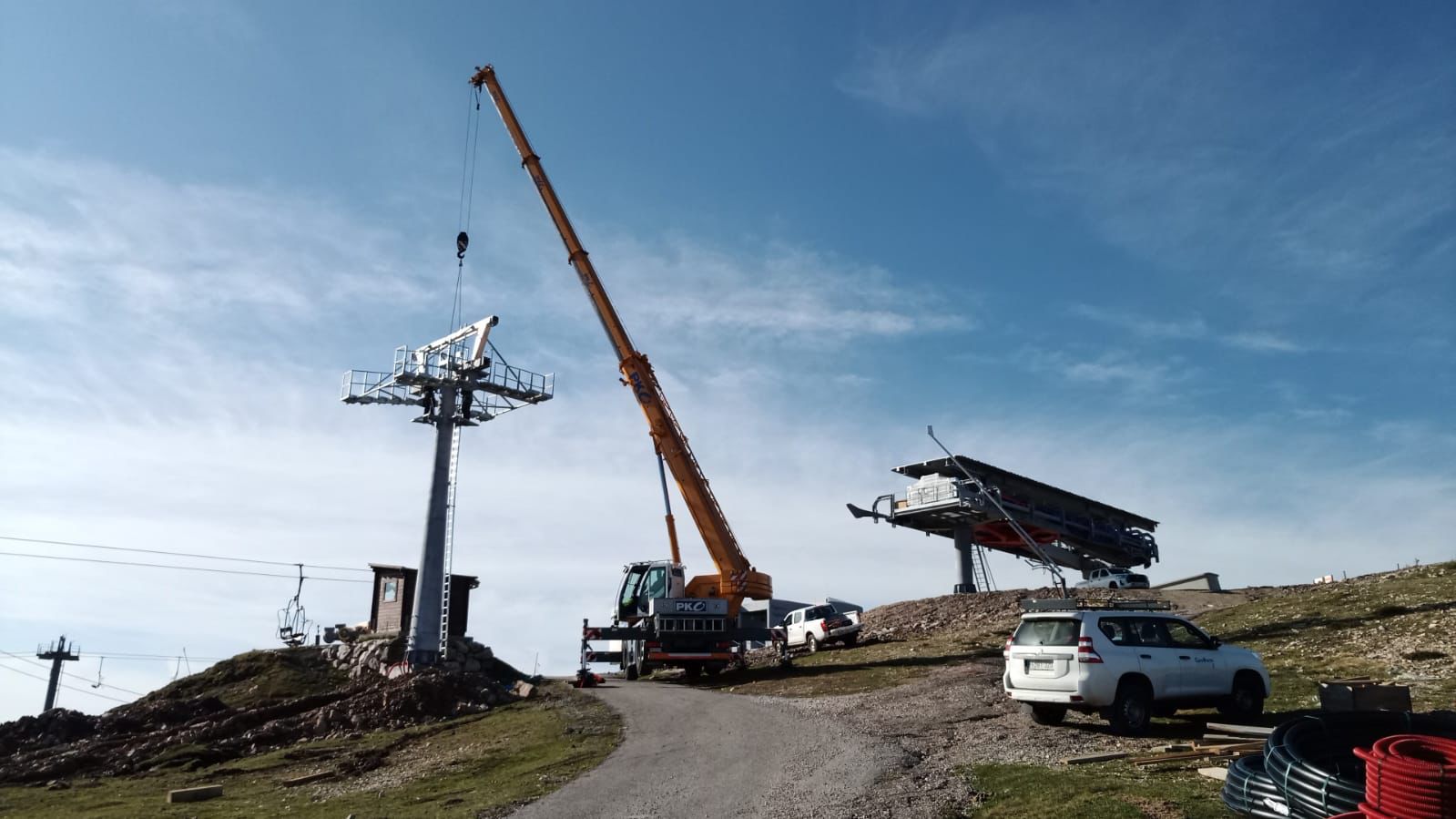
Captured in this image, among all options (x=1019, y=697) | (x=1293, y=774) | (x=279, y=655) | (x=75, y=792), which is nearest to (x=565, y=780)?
(x=1019, y=697)

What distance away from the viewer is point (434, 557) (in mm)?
35750

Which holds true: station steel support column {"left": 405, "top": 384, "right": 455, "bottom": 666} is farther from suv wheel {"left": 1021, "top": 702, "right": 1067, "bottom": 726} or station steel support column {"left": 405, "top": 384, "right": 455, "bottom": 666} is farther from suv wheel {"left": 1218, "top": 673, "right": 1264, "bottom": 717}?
suv wheel {"left": 1218, "top": 673, "right": 1264, "bottom": 717}

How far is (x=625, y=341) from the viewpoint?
36.4m

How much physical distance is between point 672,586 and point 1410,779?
27.0 m

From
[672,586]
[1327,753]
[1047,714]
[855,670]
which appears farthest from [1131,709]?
[672,586]

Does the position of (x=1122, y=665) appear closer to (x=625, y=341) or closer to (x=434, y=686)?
(x=434, y=686)

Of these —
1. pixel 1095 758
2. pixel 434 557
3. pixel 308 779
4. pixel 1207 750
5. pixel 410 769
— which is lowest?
pixel 308 779

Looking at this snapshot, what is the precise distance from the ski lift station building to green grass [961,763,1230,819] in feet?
97.4

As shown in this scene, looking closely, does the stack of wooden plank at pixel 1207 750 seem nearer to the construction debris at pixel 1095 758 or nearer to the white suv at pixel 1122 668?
the construction debris at pixel 1095 758

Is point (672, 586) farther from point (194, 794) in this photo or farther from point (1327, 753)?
point (1327, 753)

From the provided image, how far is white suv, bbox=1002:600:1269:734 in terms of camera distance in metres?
15.3

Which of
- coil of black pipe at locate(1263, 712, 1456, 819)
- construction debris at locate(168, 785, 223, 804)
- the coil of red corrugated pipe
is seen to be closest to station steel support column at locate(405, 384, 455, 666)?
construction debris at locate(168, 785, 223, 804)

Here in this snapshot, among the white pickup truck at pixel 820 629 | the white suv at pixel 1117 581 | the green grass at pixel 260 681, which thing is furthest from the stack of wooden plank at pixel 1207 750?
the white suv at pixel 1117 581

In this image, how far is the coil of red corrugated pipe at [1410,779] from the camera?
7231 mm
